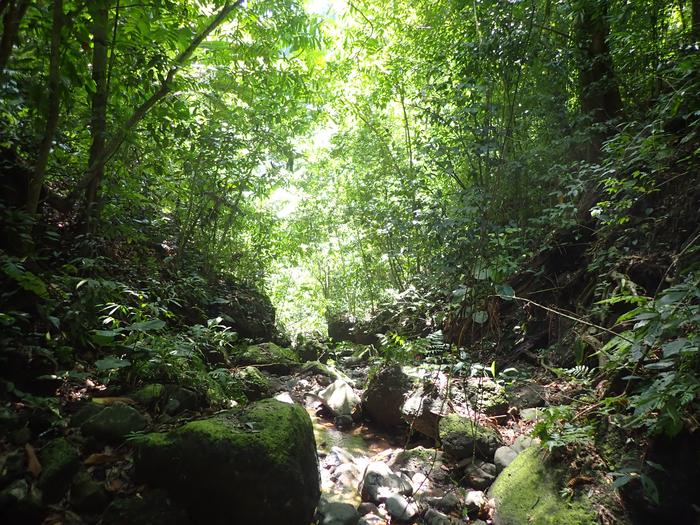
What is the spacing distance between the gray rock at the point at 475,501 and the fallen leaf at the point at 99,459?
2.87 metres

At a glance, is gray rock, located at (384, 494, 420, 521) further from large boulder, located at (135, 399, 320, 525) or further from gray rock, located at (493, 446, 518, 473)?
gray rock, located at (493, 446, 518, 473)

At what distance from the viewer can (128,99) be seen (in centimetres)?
438

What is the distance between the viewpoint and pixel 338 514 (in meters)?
3.21

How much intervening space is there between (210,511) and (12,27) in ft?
12.2

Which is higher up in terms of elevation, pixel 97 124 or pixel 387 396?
pixel 97 124

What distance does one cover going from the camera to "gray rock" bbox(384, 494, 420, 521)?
10.9ft

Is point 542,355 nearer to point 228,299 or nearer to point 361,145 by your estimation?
point 228,299

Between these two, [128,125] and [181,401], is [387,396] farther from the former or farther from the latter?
[128,125]

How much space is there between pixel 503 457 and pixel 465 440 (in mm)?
418

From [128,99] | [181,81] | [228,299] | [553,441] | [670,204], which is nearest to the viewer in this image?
[553,441]

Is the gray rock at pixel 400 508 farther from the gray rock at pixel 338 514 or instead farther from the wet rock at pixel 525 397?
the wet rock at pixel 525 397

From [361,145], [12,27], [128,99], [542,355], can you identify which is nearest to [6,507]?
[12,27]

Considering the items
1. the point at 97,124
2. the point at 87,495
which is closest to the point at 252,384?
the point at 87,495

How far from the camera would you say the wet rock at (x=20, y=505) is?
2076mm
